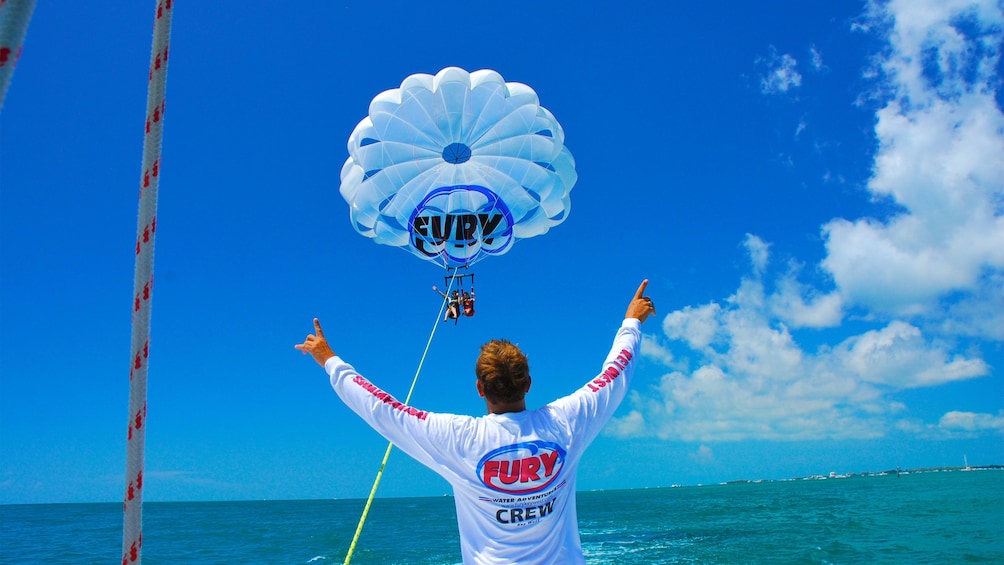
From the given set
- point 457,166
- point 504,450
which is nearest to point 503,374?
point 504,450

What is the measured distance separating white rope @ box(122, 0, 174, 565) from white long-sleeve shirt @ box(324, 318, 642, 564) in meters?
0.71

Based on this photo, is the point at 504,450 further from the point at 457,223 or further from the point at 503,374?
the point at 457,223

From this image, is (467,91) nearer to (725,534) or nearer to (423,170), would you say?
(423,170)

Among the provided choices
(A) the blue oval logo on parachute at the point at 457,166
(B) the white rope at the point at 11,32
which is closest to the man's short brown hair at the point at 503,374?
(B) the white rope at the point at 11,32

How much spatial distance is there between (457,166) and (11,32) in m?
10.9

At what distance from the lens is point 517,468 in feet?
6.51

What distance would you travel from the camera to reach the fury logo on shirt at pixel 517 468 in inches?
77.9

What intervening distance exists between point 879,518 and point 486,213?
99.2 ft

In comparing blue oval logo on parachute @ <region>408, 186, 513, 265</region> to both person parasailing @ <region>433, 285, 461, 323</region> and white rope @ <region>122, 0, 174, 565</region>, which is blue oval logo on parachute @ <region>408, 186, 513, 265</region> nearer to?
person parasailing @ <region>433, 285, 461, 323</region>

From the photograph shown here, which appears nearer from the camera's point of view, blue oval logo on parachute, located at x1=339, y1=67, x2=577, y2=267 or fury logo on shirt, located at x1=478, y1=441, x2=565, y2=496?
fury logo on shirt, located at x1=478, y1=441, x2=565, y2=496

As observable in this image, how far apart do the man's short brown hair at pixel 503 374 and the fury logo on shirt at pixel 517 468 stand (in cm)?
17

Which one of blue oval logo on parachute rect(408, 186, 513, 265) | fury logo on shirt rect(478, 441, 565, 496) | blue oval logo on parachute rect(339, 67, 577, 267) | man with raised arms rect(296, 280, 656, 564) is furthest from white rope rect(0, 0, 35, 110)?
blue oval logo on parachute rect(408, 186, 513, 265)

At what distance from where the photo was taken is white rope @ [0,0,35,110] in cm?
117

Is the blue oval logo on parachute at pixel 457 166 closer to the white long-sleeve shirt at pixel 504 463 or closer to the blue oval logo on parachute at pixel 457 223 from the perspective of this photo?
the blue oval logo on parachute at pixel 457 223
